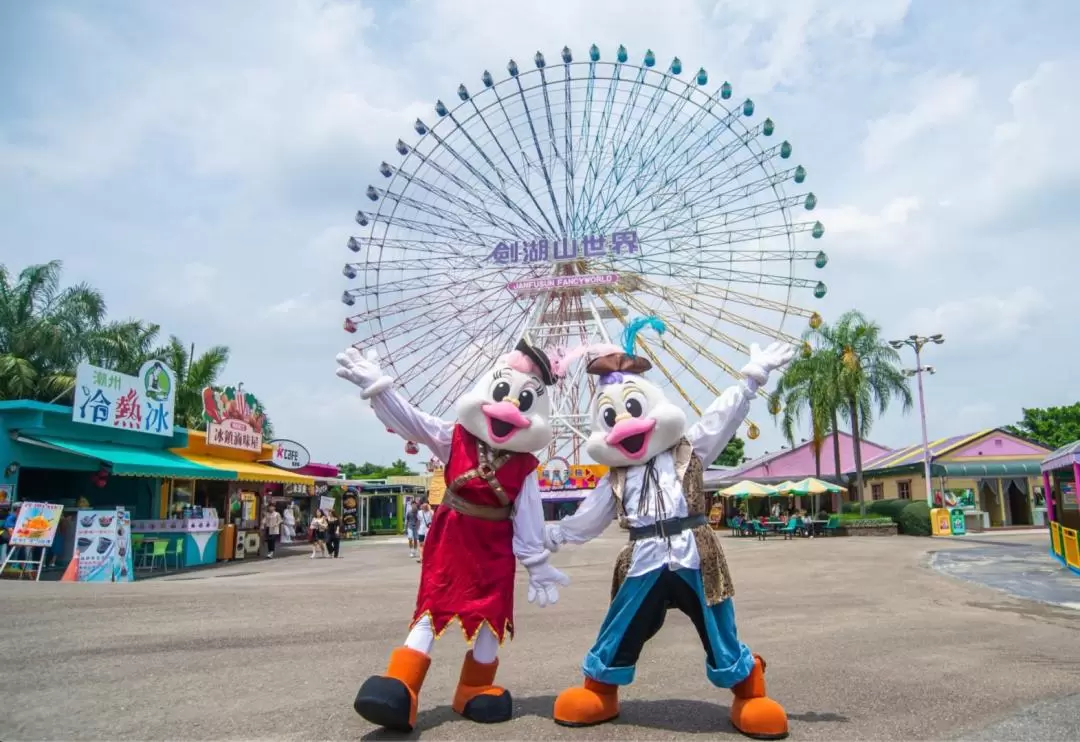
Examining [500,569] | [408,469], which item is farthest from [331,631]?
[408,469]

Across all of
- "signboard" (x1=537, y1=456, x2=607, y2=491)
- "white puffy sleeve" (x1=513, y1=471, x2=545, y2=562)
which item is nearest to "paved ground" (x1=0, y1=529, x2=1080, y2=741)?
"white puffy sleeve" (x1=513, y1=471, x2=545, y2=562)

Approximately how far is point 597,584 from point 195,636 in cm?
589

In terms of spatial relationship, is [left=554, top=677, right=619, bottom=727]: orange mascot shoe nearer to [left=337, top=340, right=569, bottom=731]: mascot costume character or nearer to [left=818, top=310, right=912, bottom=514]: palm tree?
[left=337, top=340, right=569, bottom=731]: mascot costume character

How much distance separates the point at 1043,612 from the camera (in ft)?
26.1

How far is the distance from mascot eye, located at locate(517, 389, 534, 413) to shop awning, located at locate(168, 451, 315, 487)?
1362 cm

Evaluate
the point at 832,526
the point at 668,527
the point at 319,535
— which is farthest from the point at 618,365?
the point at 832,526

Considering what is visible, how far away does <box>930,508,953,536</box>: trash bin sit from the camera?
929 inches

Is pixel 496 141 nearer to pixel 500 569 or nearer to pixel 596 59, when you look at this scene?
pixel 596 59

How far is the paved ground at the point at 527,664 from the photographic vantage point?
12.6 ft

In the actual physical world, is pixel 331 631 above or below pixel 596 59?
below

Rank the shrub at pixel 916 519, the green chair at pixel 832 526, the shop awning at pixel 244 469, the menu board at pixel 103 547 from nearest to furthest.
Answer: the menu board at pixel 103 547 → the shop awning at pixel 244 469 → the shrub at pixel 916 519 → the green chair at pixel 832 526

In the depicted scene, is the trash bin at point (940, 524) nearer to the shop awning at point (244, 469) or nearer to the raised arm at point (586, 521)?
the shop awning at point (244, 469)

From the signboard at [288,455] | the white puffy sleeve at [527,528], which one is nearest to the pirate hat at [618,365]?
the white puffy sleeve at [527,528]

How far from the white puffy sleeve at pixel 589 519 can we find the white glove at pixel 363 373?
1.24m
